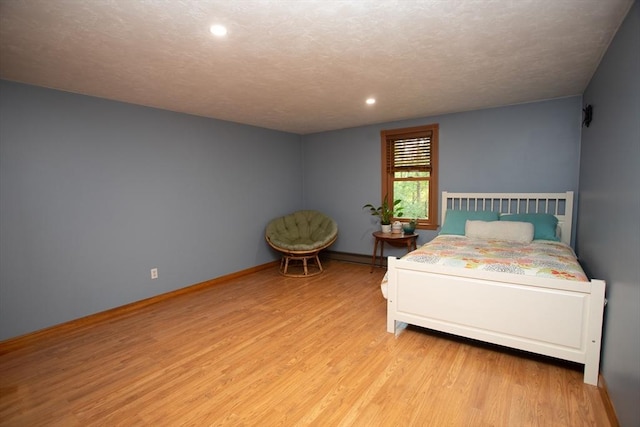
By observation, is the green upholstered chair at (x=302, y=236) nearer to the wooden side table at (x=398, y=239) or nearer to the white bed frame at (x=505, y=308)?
the wooden side table at (x=398, y=239)

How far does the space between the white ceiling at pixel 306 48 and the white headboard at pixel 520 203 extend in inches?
44.4

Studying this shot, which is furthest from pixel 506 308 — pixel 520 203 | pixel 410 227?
pixel 410 227

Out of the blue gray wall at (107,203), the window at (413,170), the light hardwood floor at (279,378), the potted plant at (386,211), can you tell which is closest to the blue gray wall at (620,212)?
the light hardwood floor at (279,378)

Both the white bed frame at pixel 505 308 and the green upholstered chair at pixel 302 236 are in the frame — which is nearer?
the white bed frame at pixel 505 308

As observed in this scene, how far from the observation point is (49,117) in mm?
2787

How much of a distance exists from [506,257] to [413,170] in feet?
7.33

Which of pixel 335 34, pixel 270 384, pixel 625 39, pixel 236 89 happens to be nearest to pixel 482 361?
pixel 270 384

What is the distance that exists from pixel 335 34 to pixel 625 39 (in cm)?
167

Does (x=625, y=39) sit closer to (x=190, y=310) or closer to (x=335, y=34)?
(x=335, y=34)

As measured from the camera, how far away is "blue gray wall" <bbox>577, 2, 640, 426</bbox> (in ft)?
4.91

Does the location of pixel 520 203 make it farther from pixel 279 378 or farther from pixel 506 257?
pixel 279 378

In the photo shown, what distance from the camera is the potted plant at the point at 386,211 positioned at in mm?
4602

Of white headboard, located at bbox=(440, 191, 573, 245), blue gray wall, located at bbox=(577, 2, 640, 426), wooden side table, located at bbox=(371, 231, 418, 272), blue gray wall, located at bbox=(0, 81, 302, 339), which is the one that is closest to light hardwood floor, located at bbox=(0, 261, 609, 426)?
blue gray wall, located at bbox=(577, 2, 640, 426)

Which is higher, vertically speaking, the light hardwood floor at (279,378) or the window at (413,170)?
the window at (413,170)
